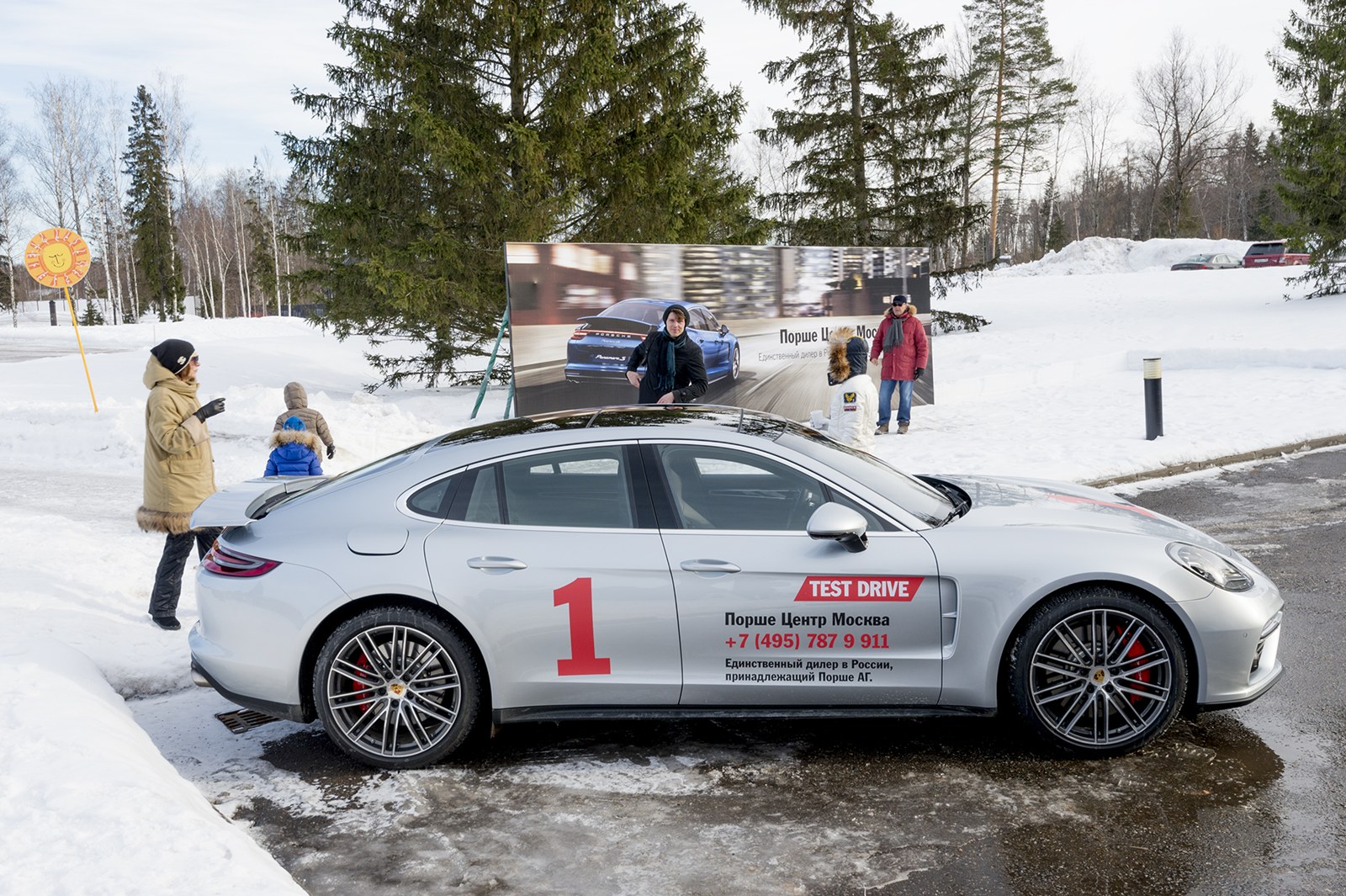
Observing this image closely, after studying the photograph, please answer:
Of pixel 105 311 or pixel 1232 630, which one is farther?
pixel 105 311

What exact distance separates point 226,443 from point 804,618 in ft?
37.5

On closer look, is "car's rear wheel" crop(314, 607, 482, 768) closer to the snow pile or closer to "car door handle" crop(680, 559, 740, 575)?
"car door handle" crop(680, 559, 740, 575)

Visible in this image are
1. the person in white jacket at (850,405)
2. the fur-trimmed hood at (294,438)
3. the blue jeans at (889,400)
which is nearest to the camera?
the fur-trimmed hood at (294,438)

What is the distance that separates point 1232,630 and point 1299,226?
26.4 metres

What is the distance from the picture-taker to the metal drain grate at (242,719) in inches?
193

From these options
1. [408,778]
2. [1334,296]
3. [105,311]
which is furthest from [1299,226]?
[105,311]

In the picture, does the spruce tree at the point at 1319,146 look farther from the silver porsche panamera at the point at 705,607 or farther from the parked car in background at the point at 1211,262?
the silver porsche panamera at the point at 705,607

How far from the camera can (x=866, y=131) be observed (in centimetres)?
2666

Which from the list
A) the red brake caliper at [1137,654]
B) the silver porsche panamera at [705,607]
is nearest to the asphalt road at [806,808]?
the silver porsche panamera at [705,607]

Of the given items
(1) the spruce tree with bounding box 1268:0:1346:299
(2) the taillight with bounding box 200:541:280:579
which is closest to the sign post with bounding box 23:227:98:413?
(2) the taillight with bounding box 200:541:280:579

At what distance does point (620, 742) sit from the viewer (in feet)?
15.2

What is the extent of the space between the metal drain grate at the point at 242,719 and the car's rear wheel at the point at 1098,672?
347 cm

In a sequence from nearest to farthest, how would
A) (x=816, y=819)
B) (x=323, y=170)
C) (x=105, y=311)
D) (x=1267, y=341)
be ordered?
(x=816, y=819), (x=323, y=170), (x=1267, y=341), (x=105, y=311)

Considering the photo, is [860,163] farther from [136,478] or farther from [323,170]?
[136,478]
